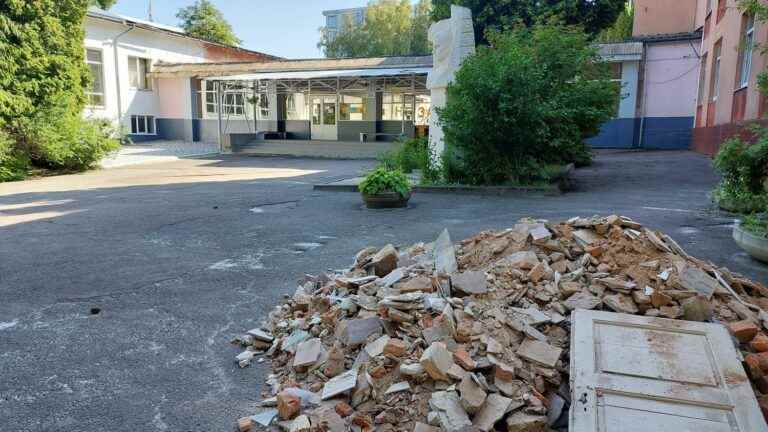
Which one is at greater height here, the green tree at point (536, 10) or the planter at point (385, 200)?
the green tree at point (536, 10)

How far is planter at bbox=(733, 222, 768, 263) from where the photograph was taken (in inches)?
195

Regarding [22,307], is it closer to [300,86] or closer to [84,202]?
[84,202]

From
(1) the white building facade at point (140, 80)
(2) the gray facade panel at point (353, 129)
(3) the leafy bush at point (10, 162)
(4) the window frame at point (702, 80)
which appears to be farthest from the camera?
(2) the gray facade panel at point (353, 129)

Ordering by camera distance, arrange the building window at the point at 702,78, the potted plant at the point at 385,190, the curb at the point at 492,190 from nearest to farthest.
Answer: the potted plant at the point at 385,190 < the curb at the point at 492,190 < the building window at the point at 702,78

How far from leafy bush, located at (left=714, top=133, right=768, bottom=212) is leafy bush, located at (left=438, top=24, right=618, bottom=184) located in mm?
3601

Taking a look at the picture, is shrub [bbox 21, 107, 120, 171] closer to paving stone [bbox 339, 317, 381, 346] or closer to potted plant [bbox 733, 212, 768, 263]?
paving stone [bbox 339, 317, 381, 346]

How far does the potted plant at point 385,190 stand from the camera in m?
9.23

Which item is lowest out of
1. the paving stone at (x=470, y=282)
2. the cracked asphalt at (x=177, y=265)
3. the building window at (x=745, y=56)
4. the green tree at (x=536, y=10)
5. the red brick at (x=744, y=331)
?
the cracked asphalt at (x=177, y=265)

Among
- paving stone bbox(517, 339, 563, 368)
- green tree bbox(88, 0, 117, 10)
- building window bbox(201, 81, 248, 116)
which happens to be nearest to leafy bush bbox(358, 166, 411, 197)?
paving stone bbox(517, 339, 563, 368)

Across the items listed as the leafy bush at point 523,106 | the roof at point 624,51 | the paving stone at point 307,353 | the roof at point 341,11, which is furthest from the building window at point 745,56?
the roof at point 341,11

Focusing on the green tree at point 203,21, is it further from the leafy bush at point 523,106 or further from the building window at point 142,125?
the leafy bush at point 523,106

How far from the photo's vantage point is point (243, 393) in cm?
316

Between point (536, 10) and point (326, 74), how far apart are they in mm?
9859

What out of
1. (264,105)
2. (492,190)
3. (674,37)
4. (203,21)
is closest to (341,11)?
(203,21)
